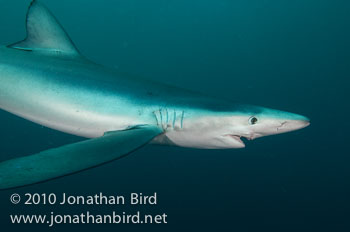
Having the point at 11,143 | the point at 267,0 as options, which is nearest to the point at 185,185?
the point at 11,143

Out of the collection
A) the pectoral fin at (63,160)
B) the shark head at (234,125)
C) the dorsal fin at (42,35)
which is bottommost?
the pectoral fin at (63,160)

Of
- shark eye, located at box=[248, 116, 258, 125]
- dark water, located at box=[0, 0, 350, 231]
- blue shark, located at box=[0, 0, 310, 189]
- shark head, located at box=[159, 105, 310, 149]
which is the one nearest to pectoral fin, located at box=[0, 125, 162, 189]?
blue shark, located at box=[0, 0, 310, 189]

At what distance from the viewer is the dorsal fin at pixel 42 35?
9.44 feet

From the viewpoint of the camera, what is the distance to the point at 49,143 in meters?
10.7

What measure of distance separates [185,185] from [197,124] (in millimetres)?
6883

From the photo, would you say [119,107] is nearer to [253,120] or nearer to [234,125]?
[234,125]

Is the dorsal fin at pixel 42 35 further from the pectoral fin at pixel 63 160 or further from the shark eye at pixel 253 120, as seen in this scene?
the shark eye at pixel 253 120

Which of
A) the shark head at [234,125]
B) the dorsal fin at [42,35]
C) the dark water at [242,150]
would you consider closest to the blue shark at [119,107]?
the shark head at [234,125]

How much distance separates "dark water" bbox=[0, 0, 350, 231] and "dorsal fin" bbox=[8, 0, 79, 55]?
5241mm

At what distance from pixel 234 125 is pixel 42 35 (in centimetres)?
264

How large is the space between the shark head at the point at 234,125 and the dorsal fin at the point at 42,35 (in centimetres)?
186

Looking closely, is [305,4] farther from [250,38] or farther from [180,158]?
[180,158]

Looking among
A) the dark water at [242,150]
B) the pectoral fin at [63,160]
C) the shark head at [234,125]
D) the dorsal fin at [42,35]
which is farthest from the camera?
the dark water at [242,150]

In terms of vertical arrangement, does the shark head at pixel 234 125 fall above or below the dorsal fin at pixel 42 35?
below
